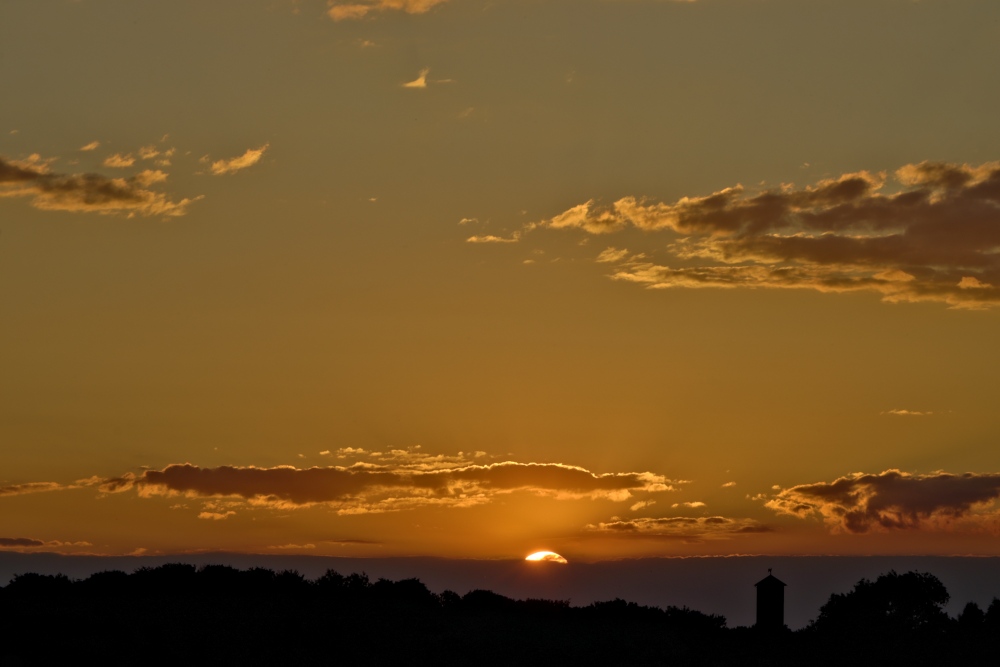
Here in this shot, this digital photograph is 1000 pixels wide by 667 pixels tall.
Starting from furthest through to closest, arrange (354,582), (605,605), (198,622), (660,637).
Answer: (605,605), (354,582), (660,637), (198,622)

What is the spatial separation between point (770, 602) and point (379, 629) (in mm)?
26667

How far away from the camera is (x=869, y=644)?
67562 mm

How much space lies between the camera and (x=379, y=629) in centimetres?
5856

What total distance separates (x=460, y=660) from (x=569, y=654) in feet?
18.9

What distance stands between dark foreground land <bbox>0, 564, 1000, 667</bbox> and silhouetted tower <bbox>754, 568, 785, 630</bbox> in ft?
5.04

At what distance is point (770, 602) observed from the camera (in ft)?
247

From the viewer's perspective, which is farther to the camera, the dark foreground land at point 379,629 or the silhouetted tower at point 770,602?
the silhouetted tower at point 770,602

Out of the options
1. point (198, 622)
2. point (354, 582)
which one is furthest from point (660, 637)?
point (198, 622)

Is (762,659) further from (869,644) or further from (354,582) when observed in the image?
(354,582)

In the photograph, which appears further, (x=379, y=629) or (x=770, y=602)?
(x=770, y=602)

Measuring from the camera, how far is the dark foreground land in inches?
2039

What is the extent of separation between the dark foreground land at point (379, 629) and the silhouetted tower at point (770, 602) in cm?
154

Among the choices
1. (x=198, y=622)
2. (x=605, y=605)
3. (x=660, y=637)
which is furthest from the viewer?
(x=605, y=605)

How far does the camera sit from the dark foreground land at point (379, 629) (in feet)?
170
